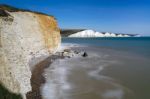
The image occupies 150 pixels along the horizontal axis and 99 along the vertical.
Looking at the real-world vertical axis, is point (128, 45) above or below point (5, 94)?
below

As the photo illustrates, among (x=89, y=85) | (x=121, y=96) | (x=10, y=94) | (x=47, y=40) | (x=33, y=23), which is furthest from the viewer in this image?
(x=47, y=40)

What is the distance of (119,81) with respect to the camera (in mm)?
19047

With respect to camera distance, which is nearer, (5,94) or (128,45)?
(5,94)

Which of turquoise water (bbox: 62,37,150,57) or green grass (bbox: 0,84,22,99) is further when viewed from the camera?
turquoise water (bbox: 62,37,150,57)

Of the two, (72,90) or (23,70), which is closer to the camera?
(23,70)

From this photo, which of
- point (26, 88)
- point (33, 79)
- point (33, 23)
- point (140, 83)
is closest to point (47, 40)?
point (33, 23)

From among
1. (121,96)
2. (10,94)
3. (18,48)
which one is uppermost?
(18,48)

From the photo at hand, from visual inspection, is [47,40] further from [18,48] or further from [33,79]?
[18,48]

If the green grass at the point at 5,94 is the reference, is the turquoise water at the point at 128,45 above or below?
below

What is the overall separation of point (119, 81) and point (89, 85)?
281 cm

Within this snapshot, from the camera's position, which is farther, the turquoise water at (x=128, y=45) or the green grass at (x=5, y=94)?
the turquoise water at (x=128, y=45)

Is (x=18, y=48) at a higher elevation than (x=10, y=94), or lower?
higher

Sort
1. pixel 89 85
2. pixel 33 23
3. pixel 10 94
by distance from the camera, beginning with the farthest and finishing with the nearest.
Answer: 1. pixel 33 23
2. pixel 89 85
3. pixel 10 94

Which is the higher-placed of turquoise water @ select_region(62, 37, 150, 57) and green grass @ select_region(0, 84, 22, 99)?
green grass @ select_region(0, 84, 22, 99)
